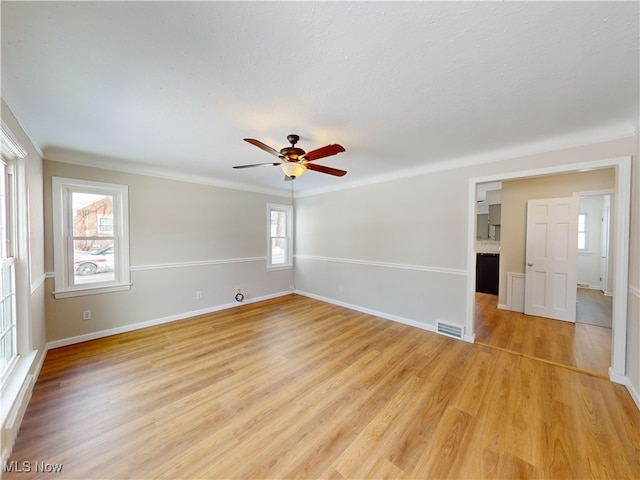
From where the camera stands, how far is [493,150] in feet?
9.23

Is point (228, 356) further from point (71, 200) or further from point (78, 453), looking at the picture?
point (71, 200)

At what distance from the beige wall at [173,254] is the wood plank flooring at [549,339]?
4018 millimetres

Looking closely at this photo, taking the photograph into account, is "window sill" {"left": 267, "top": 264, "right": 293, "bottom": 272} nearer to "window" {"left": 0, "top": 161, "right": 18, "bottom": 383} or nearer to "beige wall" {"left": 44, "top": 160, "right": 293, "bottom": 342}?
"beige wall" {"left": 44, "top": 160, "right": 293, "bottom": 342}

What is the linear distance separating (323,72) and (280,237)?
4162mm

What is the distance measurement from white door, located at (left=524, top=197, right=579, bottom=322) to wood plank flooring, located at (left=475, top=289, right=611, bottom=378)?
0.79 ft

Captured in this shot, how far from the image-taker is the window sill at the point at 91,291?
2920 millimetres

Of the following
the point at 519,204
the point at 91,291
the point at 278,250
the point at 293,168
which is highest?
the point at 293,168

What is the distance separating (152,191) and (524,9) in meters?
4.30

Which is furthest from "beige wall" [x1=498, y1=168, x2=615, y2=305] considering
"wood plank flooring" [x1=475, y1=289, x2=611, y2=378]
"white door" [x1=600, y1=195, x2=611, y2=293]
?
"white door" [x1=600, y1=195, x2=611, y2=293]

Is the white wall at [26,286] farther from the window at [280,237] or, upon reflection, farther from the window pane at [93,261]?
the window at [280,237]

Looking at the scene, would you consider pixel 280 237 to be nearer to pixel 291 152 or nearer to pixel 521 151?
pixel 291 152

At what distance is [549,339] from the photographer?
3.08 meters

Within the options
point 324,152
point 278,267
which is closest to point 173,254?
point 278,267

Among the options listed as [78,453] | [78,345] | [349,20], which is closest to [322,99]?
[349,20]
